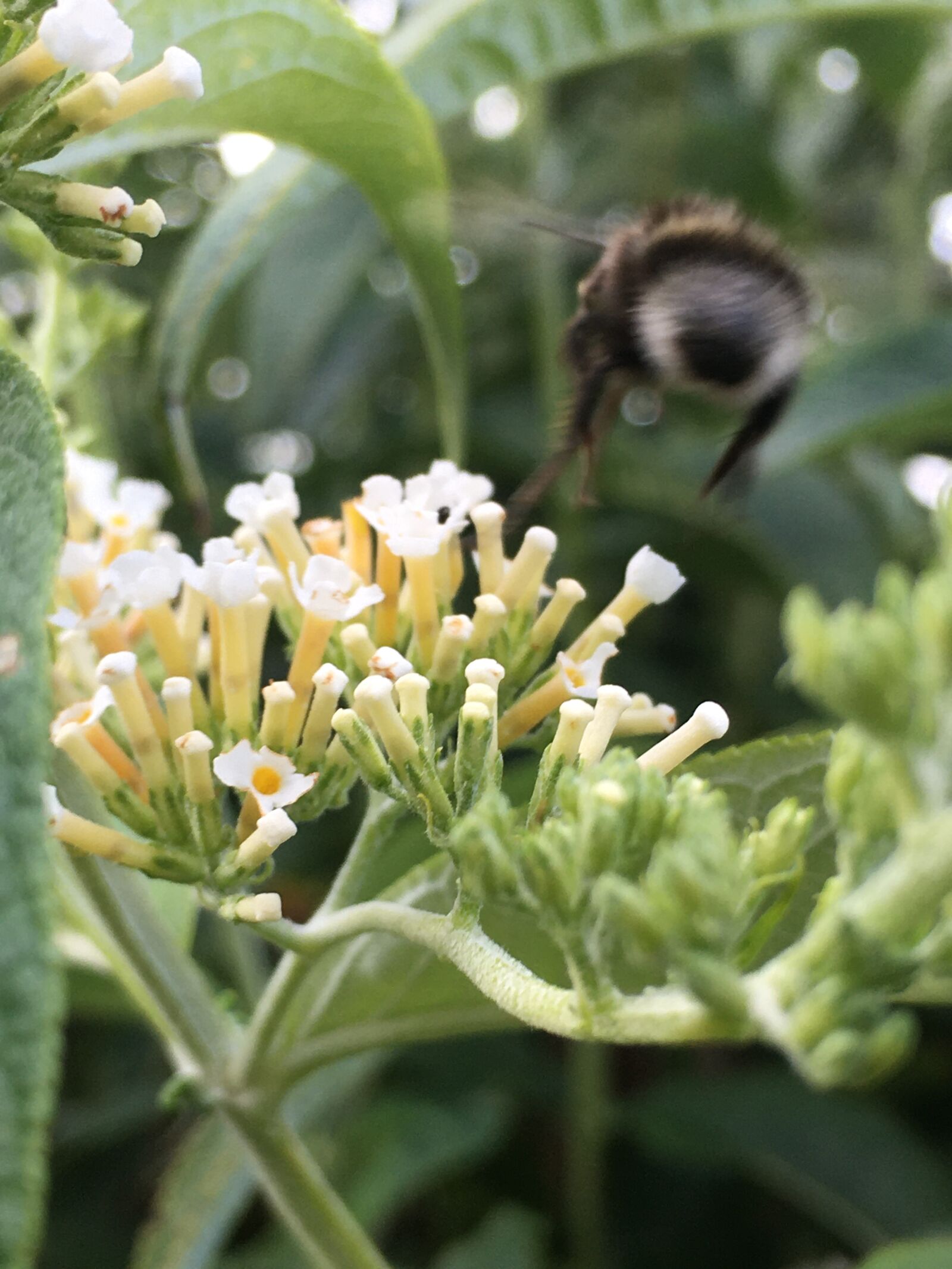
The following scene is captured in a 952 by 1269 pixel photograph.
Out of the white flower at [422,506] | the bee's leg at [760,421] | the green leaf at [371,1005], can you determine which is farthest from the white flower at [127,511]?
the bee's leg at [760,421]

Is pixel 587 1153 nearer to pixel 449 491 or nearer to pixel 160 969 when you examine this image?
pixel 160 969

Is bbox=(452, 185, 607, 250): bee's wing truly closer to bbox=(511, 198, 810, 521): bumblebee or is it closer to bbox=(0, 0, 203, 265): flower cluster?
bbox=(511, 198, 810, 521): bumblebee

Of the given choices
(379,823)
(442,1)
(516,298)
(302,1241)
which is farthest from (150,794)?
(516,298)

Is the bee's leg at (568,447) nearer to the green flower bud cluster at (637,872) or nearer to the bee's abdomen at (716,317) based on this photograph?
the bee's abdomen at (716,317)

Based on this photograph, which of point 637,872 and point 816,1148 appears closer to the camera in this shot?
point 637,872

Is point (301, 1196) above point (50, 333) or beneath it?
beneath

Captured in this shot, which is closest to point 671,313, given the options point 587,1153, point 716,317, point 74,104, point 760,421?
point 716,317

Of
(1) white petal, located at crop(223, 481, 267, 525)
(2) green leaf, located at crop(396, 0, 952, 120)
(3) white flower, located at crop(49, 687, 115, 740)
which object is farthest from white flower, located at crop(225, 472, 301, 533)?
(2) green leaf, located at crop(396, 0, 952, 120)
